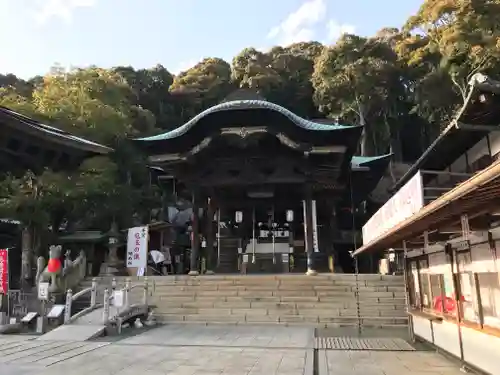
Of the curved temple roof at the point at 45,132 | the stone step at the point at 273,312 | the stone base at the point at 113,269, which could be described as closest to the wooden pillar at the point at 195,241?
the stone step at the point at 273,312

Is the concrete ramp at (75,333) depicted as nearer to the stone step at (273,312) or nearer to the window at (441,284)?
the stone step at (273,312)

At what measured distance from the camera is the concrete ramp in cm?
1054

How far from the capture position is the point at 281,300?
46.8 feet

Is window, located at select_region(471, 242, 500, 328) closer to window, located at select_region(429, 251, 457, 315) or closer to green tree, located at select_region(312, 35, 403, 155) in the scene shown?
window, located at select_region(429, 251, 457, 315)

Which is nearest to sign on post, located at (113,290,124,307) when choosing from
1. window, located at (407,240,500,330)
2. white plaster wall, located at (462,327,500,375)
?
window, located at (407,240,500,330)

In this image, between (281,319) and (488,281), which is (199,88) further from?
(488,281)

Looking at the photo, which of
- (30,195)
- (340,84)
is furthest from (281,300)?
(340,84)

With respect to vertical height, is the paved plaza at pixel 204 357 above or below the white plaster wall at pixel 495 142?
below

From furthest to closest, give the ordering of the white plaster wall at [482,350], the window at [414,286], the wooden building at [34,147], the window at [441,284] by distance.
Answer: the window at [414,286] < the window at [441,284] < the white plaster wall at [482,350] < the wooden building at [34,147]

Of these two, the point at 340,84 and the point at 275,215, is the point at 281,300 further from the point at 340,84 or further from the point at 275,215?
the point at 340,84

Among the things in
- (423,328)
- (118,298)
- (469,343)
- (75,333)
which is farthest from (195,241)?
(469,343)

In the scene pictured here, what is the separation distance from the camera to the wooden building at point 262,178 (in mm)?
16828

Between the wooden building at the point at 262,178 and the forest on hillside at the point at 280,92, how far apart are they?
5677 millimetres

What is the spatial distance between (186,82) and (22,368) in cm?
4149
